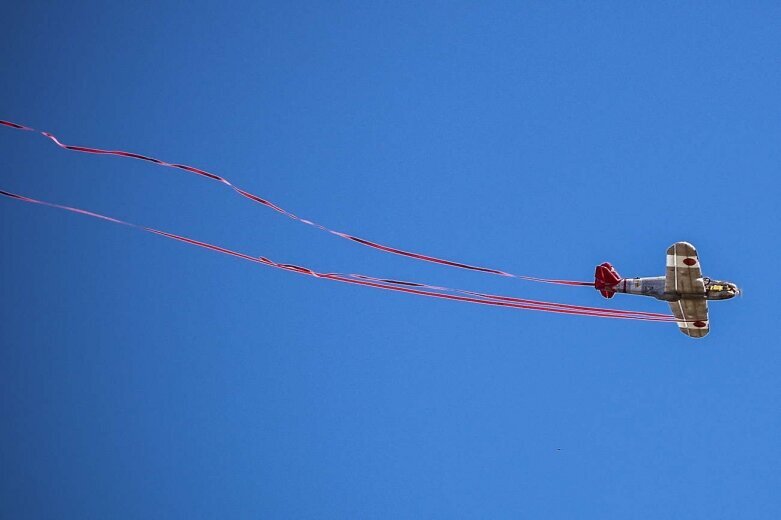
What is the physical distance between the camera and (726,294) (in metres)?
15.7

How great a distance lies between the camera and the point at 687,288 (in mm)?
15711

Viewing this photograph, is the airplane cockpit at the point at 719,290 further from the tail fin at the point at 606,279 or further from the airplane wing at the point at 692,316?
the tail fin at the point at 606,279

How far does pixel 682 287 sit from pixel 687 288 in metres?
0.08

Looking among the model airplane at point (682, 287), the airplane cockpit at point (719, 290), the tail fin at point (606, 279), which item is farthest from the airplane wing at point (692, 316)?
the tail fin at point (606, 279)

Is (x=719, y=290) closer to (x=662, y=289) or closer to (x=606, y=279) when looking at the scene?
(x=662, y=289)

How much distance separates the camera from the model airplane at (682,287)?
1553 cm

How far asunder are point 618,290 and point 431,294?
4.60 metres

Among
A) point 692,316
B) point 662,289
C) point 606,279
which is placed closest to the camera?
point 662,289

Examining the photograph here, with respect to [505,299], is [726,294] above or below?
above

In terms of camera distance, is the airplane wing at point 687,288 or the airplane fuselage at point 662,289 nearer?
the airplane wing at point 687,288

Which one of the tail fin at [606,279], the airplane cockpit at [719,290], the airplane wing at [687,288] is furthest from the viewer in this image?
the tail fin at [606,279]

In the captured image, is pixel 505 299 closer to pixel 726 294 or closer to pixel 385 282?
pixel 385 282

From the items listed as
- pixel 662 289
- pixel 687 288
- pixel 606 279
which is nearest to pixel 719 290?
pixel 687 288

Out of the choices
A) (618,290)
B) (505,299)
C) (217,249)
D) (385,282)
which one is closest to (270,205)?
(217,249)
